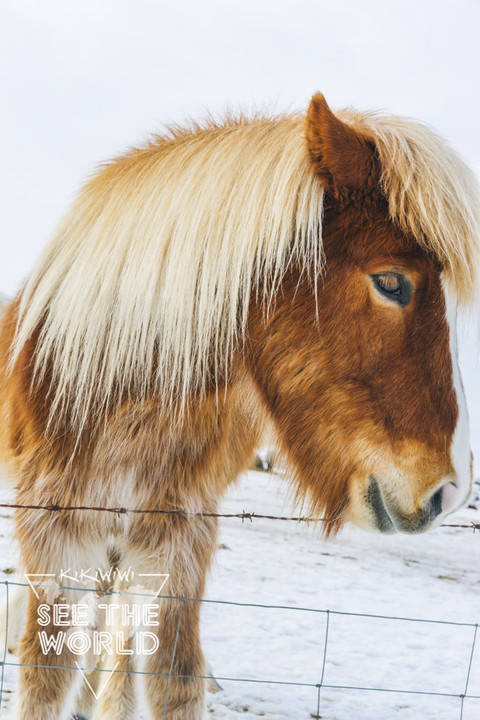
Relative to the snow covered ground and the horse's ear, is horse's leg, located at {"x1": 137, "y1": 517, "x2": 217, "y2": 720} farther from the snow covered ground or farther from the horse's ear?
the horse's ear

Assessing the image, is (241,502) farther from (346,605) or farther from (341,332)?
(341,332)

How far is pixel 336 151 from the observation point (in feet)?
5.34

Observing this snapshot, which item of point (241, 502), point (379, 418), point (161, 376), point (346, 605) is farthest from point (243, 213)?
point (241, 502)

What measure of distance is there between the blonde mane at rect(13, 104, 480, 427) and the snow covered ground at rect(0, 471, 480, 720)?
65cm

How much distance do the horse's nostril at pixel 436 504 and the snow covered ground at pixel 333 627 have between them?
1.33ft

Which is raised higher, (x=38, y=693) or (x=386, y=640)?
(x=38, y=693)

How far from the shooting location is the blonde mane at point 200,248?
171 centimetres

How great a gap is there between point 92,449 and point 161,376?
330 mm

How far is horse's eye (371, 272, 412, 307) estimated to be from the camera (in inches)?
65.7

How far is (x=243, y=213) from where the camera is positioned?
5.87 feet

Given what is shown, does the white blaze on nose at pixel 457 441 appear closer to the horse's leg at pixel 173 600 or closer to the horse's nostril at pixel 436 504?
the horse's nostril at pixel 436 504

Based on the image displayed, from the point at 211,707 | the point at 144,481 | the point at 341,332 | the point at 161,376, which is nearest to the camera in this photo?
the point at 341,332

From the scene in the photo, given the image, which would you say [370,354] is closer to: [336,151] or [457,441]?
[457,441]
